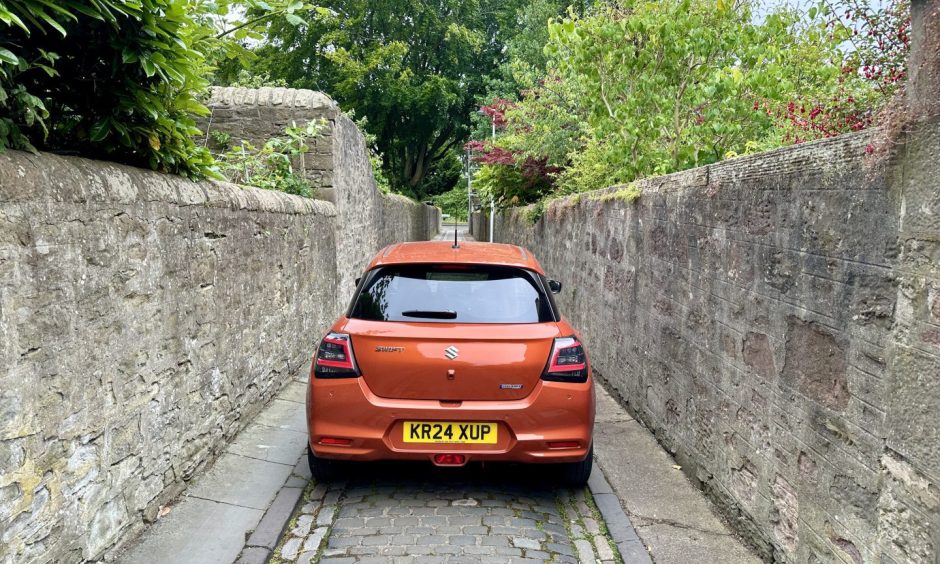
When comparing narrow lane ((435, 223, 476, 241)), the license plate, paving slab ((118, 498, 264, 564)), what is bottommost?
narrow lane ((435, 223, 476, 241))

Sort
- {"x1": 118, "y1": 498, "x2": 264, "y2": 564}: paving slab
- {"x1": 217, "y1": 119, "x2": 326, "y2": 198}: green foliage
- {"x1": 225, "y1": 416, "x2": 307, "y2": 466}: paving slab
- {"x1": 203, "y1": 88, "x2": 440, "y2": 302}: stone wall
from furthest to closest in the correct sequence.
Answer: {"x1": 203, "y1": 88, "x2": 440, "y2": 302}: stone wall
{"x1": 217, "y1": 119, "x2": 326, "y2": 198}: green foliage
{"x1": 225, "y1": 416, "x2": 307, "y2": 466}: paving slab
{"x1": 118, "y1": 498, "x2": 264, "y2": 564}: paving slab

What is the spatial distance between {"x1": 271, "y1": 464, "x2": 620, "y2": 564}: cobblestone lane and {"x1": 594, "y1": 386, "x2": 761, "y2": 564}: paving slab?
25 centimetres

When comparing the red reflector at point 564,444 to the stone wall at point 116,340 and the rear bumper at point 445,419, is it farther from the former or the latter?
the stone wall at point 116,340

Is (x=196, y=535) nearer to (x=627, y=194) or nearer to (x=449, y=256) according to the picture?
(x=449, y=256)

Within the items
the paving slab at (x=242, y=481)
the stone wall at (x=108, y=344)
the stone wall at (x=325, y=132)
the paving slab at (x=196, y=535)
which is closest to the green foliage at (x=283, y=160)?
the stone wall at (x=325, y=132)

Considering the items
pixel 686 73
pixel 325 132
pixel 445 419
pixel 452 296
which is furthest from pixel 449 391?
pixel 325 132

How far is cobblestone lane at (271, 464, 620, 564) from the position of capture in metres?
3.70

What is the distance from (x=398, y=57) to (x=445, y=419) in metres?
29.3

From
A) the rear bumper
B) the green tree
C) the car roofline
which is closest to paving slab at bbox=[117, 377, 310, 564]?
the rear bumper

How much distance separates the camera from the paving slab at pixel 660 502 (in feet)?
12.1

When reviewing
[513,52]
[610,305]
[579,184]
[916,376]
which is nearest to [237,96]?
[579,184]

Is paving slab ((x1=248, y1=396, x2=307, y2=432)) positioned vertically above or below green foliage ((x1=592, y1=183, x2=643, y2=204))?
below

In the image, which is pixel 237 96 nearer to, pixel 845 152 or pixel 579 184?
pixel 579 184

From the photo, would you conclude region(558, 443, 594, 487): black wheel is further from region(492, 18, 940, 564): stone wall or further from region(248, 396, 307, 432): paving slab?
region(248, 396, 307, 432): paving slab
